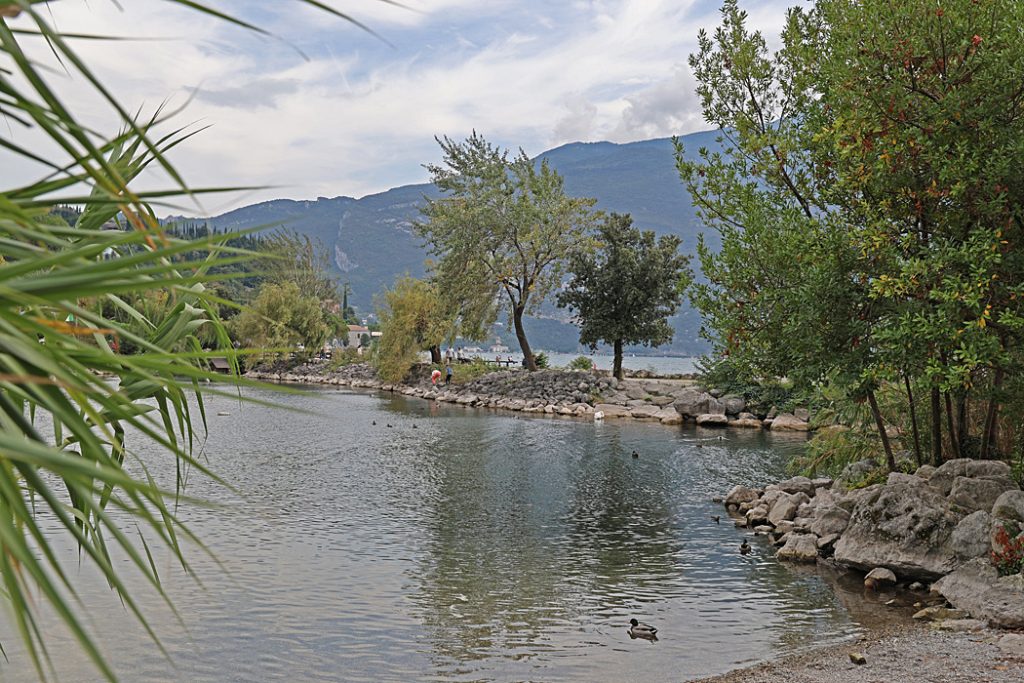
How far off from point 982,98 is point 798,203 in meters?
2.82

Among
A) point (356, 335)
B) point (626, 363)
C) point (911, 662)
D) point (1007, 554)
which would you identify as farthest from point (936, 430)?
point (626, 363)

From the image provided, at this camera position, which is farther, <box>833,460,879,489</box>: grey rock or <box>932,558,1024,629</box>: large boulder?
<box>833,460,879,489</box>: grey rock

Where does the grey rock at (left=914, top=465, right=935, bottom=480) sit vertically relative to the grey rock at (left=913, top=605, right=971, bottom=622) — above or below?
above

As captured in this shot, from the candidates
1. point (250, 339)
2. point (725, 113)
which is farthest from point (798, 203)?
point (250, 339)

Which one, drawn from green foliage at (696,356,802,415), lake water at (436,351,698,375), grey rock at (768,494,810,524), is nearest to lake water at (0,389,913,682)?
grey rock at (768,494,810,524)

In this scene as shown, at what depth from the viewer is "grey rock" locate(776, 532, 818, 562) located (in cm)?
1090

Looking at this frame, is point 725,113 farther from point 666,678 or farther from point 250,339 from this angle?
point 250,339

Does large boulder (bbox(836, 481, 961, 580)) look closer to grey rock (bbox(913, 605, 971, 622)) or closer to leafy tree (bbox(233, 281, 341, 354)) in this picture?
grey rock (bbox(913, 605, 971, 622))

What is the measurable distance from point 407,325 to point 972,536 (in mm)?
33520

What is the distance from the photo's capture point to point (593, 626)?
27.5 feet

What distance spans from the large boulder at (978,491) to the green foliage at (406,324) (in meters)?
31.4

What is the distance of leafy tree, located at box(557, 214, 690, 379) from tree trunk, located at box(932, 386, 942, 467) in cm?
2385

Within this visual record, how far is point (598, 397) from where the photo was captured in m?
32.3

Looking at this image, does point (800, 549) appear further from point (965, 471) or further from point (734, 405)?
point (734, 405)
